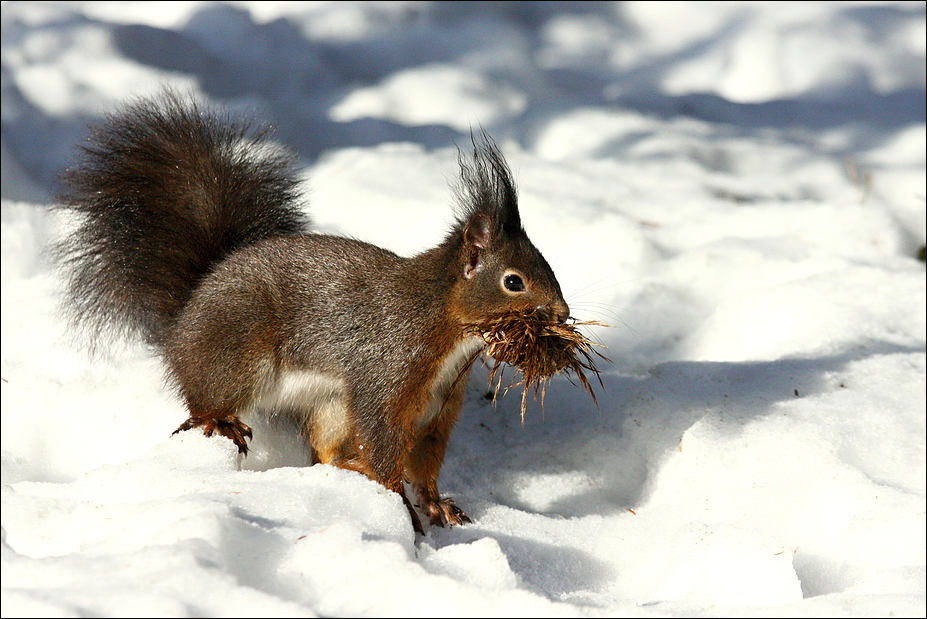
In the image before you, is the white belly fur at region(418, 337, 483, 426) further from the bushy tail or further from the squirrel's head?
the bushy tail

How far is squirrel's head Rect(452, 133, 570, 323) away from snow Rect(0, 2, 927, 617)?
52 centimetres

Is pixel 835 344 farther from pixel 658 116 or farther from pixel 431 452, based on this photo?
pixel 658 116

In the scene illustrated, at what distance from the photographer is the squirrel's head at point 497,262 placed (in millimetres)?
2055

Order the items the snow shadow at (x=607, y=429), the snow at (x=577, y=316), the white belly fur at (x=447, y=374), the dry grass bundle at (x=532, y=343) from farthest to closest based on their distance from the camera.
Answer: the snow shadow at (x=607, y=429)
the white belly fur at (x=447, y=374)
the dry grass bundle at (x=532, y=343)
the snow at (x=577, y=316)

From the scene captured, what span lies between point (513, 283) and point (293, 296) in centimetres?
57

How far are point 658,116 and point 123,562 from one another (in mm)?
4227

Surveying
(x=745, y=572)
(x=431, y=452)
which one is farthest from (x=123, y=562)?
(x=745, y=572)

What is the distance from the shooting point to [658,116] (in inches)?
191

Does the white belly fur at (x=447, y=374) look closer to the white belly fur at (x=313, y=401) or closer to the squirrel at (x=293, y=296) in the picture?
the squirrel at (x=293, y=296)

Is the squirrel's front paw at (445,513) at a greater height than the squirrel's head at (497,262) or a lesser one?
lesser

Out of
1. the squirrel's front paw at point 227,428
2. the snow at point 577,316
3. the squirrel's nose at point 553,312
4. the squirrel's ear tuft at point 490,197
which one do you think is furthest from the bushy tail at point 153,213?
the squirrel's nose at point 553,312

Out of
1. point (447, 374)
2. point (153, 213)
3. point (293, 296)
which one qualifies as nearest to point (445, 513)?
point (447, 374)

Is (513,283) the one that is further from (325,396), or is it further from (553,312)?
(325,396)

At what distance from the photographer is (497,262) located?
2076mm
